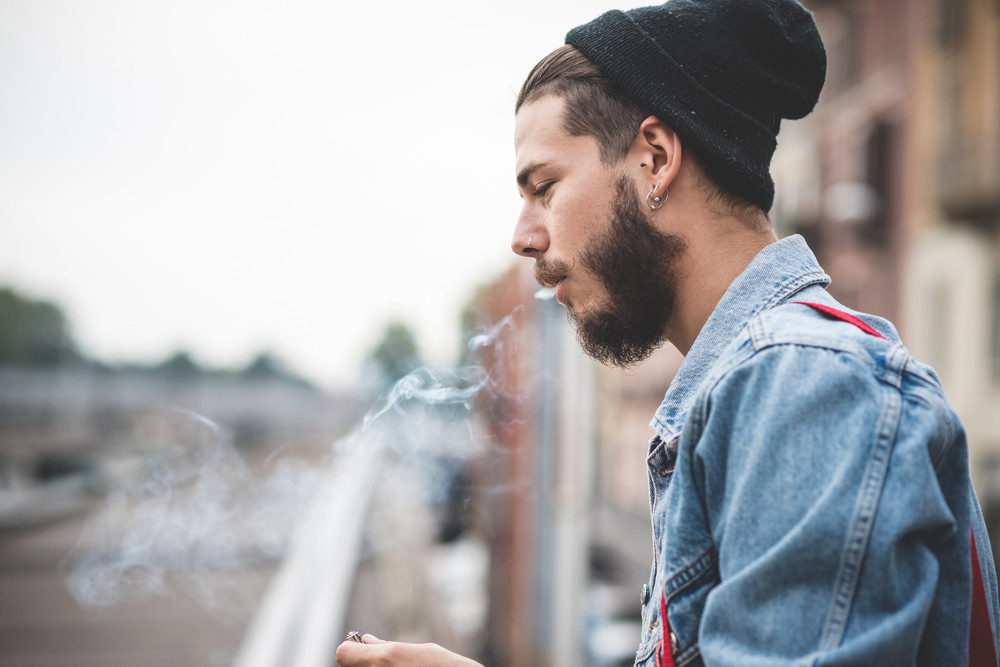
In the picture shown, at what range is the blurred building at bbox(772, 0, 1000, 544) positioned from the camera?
9.41 m

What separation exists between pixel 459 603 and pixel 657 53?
455 inches

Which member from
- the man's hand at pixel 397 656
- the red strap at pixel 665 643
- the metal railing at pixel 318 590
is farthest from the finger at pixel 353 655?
the metal railing at pixel 318 590

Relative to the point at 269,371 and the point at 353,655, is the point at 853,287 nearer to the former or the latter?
the point at 269,371

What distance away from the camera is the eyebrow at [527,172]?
1.17m

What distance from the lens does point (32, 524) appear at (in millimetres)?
18031

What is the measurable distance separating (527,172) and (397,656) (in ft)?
2.69

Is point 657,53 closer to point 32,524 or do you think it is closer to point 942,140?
point 942,140

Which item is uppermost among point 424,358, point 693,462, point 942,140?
point 942,140

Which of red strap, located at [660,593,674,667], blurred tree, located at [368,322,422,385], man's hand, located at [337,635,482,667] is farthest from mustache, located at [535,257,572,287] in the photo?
blurred tree, located at [368,322,422,385]

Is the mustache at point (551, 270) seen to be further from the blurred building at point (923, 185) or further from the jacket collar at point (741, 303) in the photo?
the blurred building at point (923, 185)

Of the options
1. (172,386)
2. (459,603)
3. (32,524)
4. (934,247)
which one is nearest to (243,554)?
(172,386)

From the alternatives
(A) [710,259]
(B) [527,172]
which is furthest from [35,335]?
(A) [710,259]

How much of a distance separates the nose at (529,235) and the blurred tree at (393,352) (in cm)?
202

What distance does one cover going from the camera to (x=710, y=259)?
112 cm
